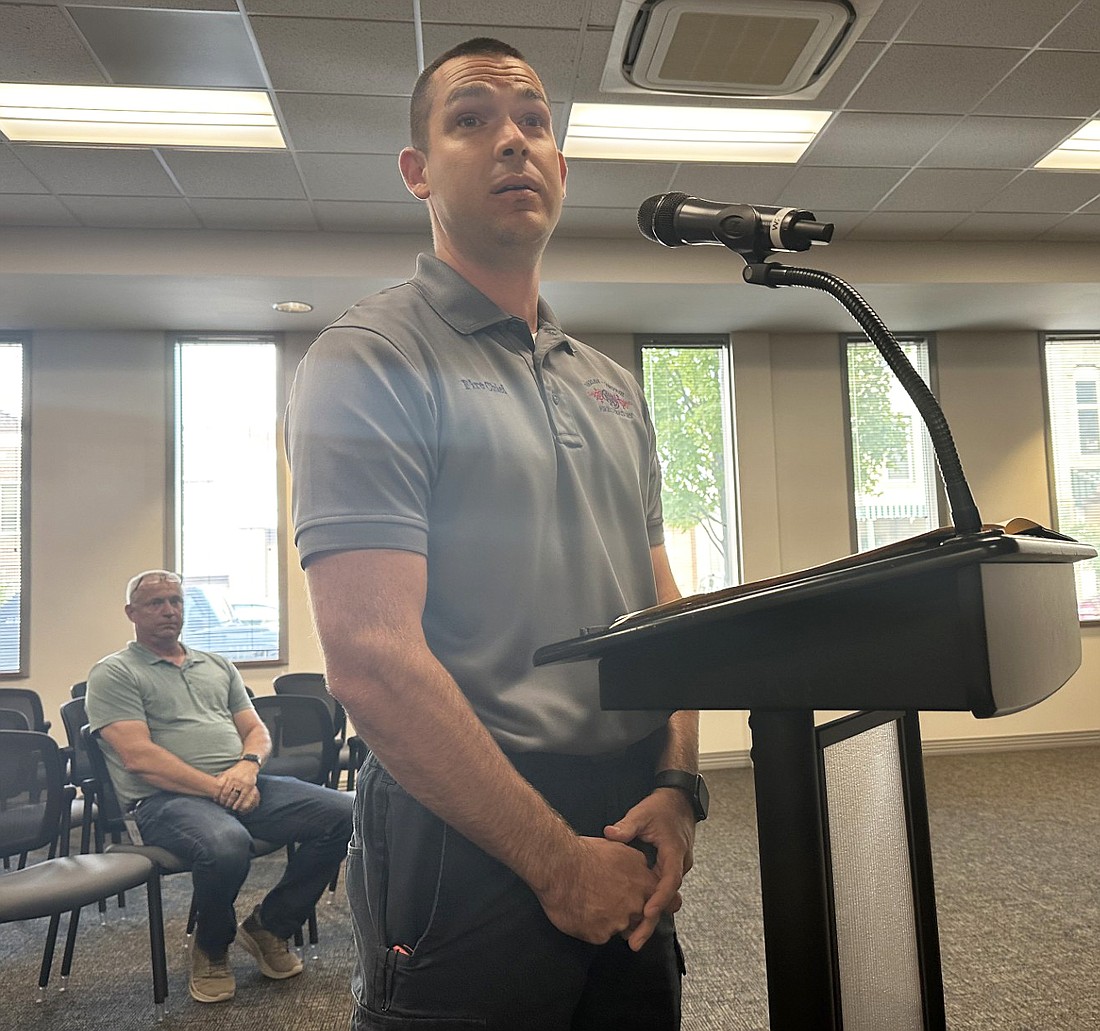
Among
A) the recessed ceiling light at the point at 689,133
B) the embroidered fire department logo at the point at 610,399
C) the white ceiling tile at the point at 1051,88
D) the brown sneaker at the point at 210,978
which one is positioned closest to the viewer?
the embroidered fire department logo at the point at 610,399

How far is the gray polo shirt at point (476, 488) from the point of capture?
845 mm

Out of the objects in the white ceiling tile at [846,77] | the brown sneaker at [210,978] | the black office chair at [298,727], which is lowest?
the brown sneaker at [210,978]

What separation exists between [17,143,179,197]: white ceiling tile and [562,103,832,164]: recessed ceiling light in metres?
1.94

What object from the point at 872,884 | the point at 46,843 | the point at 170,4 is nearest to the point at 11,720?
the point at 46,843

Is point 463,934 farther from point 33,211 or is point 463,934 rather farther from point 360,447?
point 33,211

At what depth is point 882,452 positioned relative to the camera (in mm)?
6914

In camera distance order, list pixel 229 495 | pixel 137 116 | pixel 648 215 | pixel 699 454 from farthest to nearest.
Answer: pixel 699 454, pixel 229 495, pixel 137 116, pixel 648 215

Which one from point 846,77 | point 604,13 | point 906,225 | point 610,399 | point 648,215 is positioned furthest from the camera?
point 906,225

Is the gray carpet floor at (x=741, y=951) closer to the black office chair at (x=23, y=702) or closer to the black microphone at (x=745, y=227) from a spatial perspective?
the black office chair at (x=23, y=702)

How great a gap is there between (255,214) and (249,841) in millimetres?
3304

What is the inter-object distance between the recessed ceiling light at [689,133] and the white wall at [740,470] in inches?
87.1

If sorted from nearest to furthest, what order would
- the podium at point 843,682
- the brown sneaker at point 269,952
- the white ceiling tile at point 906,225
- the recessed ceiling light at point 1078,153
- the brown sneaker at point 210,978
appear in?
the podium at point 843,682, the brown sneaker at point 210,978, the brown sneaker at point 269,952, the recessed ceiling light at point 1078,153, the white ceiling tile at point 906,225

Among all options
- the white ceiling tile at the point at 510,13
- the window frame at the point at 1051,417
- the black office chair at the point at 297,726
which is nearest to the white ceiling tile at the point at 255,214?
the white ceiling tile at the point at 510,13

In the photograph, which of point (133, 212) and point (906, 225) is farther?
point (906, 225)
